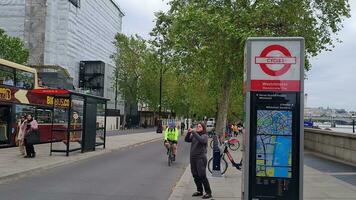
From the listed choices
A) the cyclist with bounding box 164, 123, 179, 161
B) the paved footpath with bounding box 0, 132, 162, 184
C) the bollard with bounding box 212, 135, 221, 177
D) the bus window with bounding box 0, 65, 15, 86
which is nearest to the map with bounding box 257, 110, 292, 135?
the bollard with bounding box 212, 135, 221, 177

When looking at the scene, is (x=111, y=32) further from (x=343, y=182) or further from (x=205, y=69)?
(x=343, y=182)

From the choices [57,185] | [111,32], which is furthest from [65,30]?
[57,185]

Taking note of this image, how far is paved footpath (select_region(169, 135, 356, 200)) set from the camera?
1138 cm

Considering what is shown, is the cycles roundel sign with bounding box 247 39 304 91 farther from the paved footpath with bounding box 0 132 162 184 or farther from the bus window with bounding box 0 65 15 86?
the bus window with bounding box 0 65 15 86

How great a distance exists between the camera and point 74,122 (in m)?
22.5

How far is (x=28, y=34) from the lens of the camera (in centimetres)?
7888

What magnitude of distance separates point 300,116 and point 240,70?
22081mm

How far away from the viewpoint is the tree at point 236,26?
26719mm

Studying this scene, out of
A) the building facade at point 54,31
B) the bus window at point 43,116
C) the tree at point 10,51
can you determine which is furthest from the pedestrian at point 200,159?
the building facade at point 54,31

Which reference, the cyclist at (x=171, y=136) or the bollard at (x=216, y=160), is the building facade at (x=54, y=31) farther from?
→ the bollard at (x=216, y=160)

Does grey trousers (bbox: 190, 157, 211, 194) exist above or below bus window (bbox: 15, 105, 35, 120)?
below

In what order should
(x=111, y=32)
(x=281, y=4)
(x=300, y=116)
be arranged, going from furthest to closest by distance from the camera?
(x=111, y=32) < (x=281, y=4) < (x=300, y=116)

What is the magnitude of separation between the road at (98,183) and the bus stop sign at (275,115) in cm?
394

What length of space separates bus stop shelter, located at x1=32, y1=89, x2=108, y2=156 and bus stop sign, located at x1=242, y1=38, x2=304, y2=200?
1421 centimetres
